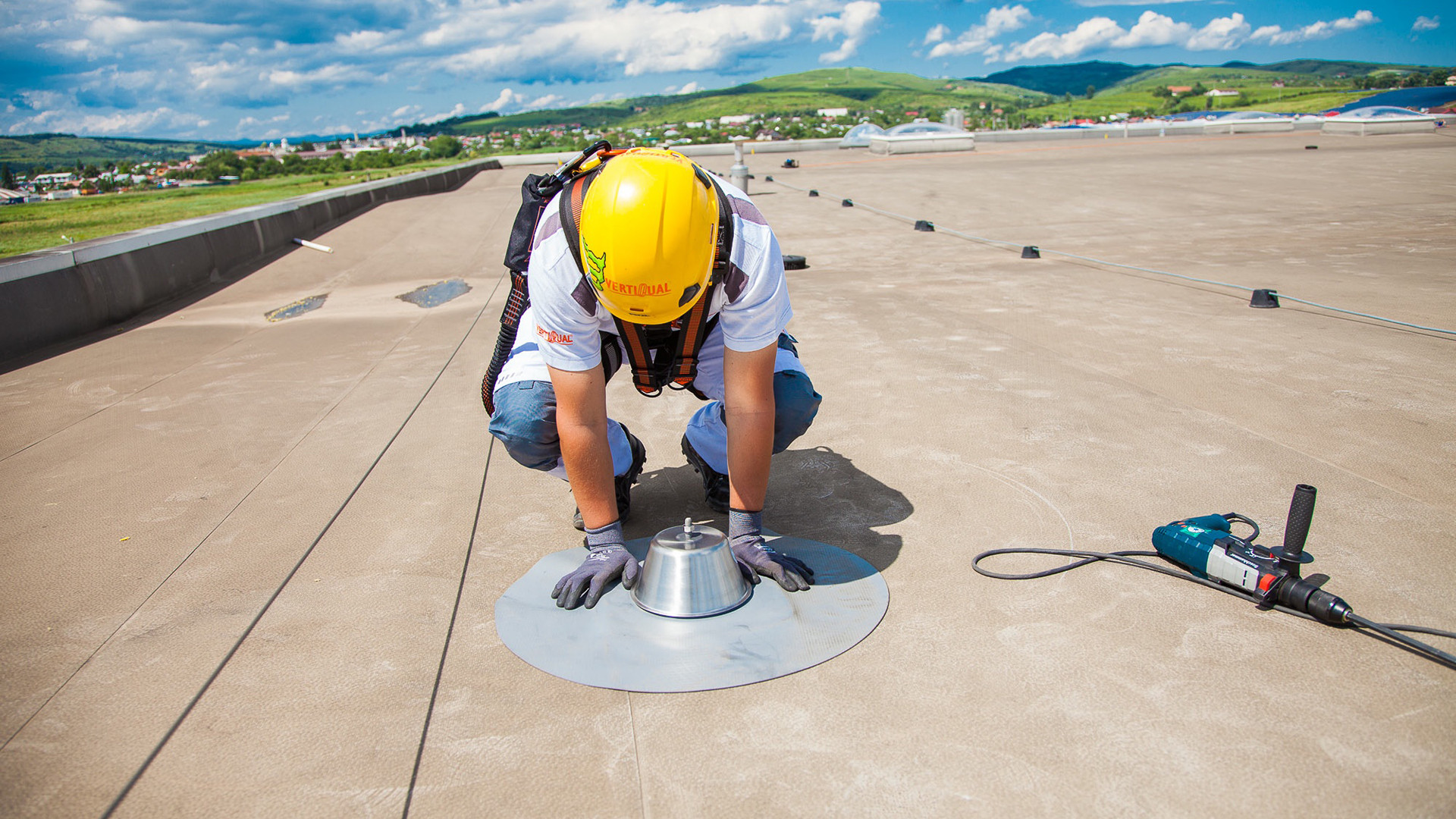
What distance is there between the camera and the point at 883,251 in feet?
30.7

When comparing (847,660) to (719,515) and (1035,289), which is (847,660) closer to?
(719,515)

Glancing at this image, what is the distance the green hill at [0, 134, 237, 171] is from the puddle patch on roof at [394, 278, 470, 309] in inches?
452

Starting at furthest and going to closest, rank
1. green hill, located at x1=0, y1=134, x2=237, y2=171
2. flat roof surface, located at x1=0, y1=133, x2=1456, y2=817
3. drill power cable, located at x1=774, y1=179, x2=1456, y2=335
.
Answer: green hill, located at x1=0, y1=134, x2=237, y2=171
drill power cable, located at x1=774, y1=179, x2=1456, y2=335
flat roof surface, located at x1=0, y1=133, x2=1456, y2=817

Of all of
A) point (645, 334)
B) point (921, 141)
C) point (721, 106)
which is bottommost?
point (645, 334)

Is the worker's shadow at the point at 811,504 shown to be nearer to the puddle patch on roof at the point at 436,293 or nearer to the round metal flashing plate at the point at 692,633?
the round metal flashing plate at the point at 692,633

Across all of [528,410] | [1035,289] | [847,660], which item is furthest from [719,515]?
[1035,289]

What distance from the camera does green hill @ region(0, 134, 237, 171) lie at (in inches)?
728

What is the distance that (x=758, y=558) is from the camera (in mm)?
2586

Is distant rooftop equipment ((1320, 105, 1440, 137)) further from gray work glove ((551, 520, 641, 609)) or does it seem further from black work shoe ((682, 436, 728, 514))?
gray work glove ((551, 520, 641, 609))

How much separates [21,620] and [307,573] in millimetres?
778

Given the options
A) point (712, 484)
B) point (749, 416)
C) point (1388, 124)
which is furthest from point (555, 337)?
point (1388, 124)

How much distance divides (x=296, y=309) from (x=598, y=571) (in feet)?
20.7

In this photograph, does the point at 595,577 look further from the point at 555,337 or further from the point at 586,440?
the point at 555,337

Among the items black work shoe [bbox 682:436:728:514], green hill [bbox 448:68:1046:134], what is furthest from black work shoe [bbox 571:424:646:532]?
green hill [bbox 448:68:1046:134]
